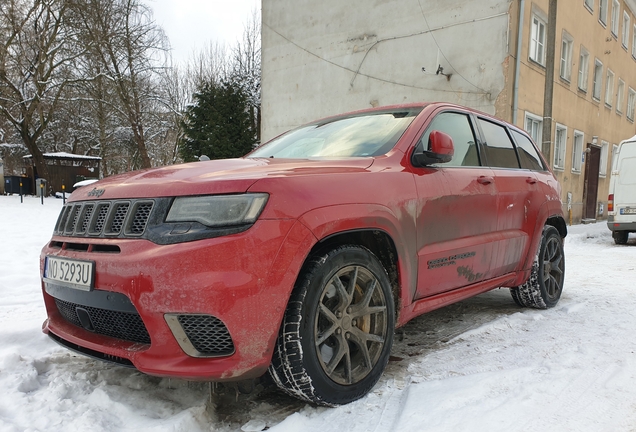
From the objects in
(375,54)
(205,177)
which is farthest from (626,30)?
(205,177)

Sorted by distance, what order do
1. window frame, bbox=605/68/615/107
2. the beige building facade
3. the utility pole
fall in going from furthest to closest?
window frame, bbox=605/68/615/107
the beige building facade
the utility pole

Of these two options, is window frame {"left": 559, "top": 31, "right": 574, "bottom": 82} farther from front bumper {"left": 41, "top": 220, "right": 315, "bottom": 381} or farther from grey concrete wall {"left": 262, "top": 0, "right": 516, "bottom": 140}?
front bumper {"left": 41, "top": 220, "right": 315, "bottom": 381}

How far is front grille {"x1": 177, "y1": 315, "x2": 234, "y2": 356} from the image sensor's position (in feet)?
6.11


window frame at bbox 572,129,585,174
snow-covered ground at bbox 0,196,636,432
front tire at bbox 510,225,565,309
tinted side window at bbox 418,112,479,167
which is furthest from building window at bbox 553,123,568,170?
tinted side window at bbox 418,112,479,167

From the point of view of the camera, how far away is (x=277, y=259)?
6.22 ft

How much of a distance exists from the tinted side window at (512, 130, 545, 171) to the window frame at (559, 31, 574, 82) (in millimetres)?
12546

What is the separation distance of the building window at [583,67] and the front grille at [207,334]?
58.7 ft

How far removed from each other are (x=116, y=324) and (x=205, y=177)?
0.79 m

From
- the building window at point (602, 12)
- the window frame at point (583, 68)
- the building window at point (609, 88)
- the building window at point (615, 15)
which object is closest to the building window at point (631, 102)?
the building window at point (609, 88)

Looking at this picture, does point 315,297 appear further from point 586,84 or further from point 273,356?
point 586,84

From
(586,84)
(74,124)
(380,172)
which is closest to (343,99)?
(586,84)

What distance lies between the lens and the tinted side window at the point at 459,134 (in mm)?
3101

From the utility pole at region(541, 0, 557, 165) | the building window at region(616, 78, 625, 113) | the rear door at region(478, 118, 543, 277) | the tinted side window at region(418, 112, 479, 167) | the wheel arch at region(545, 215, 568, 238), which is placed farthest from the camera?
the building window at region(616, 78, 625, 113)

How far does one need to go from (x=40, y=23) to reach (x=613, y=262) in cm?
2209
